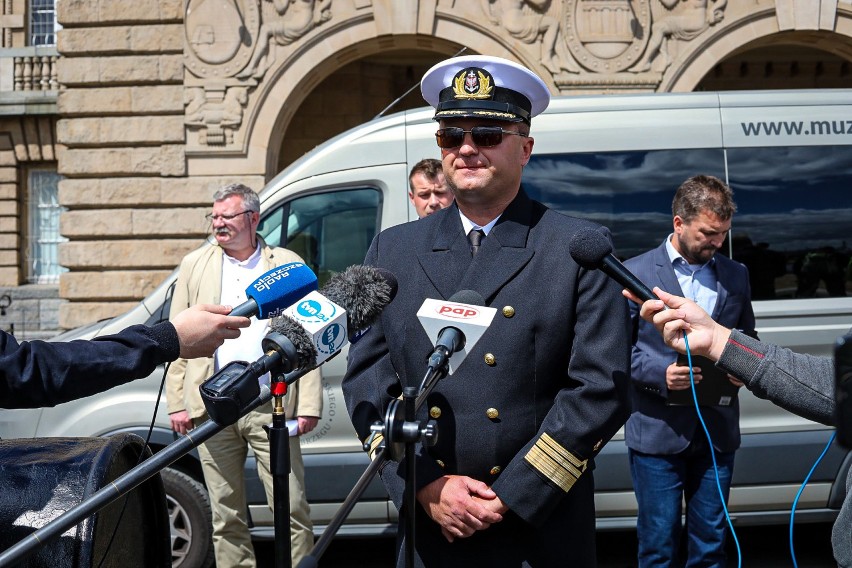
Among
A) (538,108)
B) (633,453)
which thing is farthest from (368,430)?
(633,453)

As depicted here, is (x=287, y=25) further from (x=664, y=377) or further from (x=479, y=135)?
(x=479, y=135)

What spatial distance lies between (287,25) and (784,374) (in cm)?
1235

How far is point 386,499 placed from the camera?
235 inches

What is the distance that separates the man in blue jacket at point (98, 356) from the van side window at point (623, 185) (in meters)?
3.80

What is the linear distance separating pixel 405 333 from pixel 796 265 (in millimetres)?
3966

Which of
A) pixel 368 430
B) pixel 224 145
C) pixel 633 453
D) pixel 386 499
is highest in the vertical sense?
pixel 224 145

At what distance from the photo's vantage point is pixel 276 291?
2379mm

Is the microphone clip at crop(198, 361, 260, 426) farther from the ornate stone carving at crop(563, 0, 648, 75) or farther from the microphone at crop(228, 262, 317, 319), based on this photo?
the ornate stone carving at crop(563, 0, 648, 75)

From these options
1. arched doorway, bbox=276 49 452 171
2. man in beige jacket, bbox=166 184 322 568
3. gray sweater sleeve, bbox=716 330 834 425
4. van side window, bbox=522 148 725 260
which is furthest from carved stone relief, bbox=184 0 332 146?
gray sweater sleeve, bbox=716 330 834 425

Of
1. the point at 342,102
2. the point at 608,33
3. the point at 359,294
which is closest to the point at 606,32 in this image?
the point at 608,33

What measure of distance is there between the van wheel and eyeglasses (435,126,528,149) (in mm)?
3730

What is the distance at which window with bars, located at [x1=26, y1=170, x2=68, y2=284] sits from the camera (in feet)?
69.9

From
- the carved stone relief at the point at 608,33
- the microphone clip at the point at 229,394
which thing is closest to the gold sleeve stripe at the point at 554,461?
the microphone clip at the point at 229,394

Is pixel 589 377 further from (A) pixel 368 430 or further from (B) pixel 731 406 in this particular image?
(B) pixel 731 406
